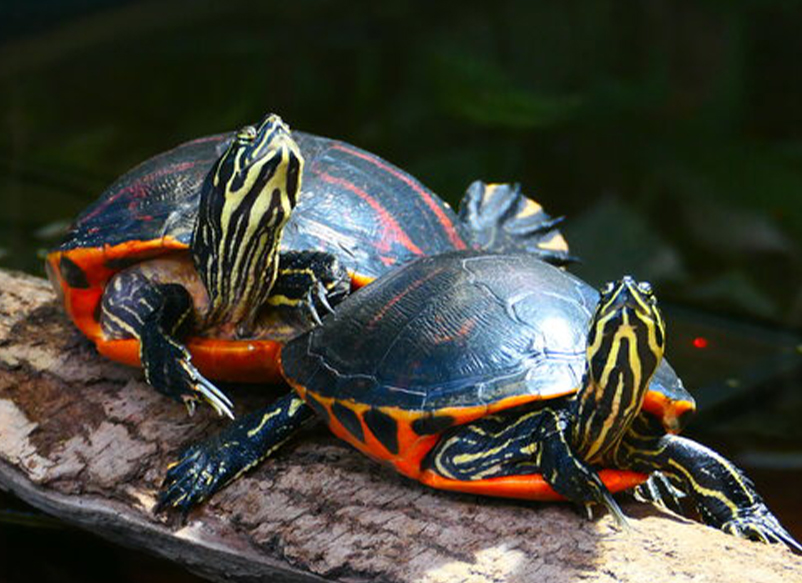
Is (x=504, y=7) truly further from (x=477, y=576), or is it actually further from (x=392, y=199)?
(x=477, y=576)

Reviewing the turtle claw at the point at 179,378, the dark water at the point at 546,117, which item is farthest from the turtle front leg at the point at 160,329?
the dark water at the point at 546,117

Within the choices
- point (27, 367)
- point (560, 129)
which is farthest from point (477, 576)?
point (560, 129)

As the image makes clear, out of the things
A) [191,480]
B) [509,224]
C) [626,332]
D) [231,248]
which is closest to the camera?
[626,332]

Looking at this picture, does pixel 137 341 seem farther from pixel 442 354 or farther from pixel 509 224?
pixel 509 224

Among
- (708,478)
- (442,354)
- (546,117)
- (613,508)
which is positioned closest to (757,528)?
(708,478)

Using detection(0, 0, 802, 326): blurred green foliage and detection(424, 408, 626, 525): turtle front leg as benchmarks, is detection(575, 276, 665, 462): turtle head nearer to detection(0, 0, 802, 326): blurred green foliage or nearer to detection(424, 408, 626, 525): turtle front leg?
detection(424, 408, 626, 525): turtle front leg

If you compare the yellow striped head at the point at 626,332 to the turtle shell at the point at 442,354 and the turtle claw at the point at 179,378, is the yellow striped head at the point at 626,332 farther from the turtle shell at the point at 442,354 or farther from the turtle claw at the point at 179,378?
the turtle claw at the point at 179,378
